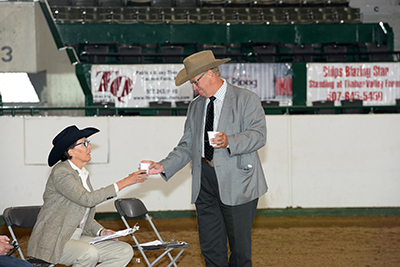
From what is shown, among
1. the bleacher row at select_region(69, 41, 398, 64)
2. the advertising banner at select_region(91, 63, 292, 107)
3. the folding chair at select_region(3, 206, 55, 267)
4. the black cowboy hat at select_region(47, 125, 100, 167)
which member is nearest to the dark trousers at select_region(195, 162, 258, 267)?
the black cowboy hat at select_region(47, 125, 100, 167)

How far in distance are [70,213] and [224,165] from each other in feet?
3.37

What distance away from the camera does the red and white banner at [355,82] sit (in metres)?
10.8

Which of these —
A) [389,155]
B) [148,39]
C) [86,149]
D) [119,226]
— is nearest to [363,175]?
[389,155]

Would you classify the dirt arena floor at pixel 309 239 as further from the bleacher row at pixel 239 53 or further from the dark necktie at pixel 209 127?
the bleacher row at pixel 239 53

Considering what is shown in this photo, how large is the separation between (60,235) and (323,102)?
8.13 m

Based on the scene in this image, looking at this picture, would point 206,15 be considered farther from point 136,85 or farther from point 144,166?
point 144,166

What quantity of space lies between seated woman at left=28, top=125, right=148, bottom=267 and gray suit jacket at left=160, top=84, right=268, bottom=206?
499 millimetres

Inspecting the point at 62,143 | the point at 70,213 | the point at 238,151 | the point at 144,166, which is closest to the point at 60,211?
the point at 70,213

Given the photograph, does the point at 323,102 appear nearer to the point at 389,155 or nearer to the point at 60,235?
the point at 389,155

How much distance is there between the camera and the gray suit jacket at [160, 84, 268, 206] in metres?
2.97

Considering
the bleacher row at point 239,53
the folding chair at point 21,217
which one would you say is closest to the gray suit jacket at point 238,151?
the folding chair at point 21,217

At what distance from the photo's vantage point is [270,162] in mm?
6363

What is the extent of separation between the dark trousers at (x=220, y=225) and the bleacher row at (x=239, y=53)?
8.88m

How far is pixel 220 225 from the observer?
10.5 feet
